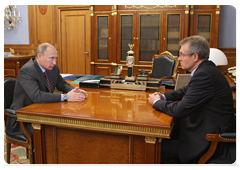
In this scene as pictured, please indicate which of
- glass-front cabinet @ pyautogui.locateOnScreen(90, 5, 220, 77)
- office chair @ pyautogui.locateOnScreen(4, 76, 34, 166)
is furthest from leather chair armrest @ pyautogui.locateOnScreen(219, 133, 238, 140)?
glass-front cabinet @ pyautogui.locateOnScreen(90, 5, 220, 77)

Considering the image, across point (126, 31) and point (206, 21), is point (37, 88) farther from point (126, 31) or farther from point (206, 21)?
point (206, 21)

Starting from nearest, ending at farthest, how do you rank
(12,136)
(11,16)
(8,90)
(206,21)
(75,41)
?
(12,136), (8,90), (206,21), (75,41), (11,16)

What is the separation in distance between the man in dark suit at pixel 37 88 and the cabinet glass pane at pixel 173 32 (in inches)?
148

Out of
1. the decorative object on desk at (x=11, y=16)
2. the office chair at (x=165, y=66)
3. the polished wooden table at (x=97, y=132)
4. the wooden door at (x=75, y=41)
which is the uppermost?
the decorative object on desk at (x=11, y=16)

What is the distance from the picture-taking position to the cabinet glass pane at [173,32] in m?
5.40

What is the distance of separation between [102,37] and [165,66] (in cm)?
224

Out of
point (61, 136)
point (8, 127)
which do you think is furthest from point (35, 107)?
point (8, 127)

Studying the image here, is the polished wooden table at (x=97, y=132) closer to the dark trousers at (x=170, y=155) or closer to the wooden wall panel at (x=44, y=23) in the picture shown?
the dark trousers at (x=170, y=155)

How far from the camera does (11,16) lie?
7262 millimetres

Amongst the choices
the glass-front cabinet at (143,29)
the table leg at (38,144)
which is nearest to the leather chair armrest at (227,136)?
the table leg at (38,144)

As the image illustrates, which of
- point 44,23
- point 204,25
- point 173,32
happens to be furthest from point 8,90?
point 44,23

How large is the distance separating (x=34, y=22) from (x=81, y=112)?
6131 mm

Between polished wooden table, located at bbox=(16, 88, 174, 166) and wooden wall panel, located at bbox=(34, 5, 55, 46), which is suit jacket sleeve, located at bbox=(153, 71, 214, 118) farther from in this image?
wooden wall panel, located at bbox=(34, 5, 55, 46)

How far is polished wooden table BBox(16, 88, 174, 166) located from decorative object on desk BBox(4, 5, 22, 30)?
611 centimetres
